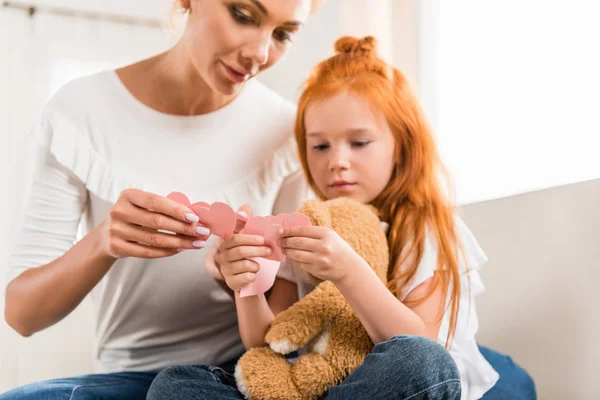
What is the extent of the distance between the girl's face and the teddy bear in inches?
5.7

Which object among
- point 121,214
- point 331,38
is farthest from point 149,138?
point 331,38

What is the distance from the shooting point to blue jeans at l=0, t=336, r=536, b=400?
96 centimetres

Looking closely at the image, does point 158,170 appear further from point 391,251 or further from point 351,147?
point 391,251

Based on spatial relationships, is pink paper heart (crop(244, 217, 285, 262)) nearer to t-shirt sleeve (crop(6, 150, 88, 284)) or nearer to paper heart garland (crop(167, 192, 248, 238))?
paper heart garland (crop(167, 192, 248, 238))

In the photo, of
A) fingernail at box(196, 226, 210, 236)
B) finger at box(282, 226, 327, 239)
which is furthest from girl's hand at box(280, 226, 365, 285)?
fingernail at box(196, 226, 210, 236)

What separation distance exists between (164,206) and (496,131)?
116 cm

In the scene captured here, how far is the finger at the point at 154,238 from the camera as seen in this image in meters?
1.01

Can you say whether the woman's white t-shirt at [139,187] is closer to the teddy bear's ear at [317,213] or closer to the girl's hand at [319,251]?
the teddy bear's ear at [317,213]

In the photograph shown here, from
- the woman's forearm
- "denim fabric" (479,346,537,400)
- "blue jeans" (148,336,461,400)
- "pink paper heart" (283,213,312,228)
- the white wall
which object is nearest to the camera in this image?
"blue jeans" (148,336,461,400)

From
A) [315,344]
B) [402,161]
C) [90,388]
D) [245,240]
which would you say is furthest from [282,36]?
[90,388]

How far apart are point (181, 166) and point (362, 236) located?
0.46 metres

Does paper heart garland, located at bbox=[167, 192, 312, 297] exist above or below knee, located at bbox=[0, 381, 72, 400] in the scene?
Answer: above

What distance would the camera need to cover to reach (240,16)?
4.00 feet

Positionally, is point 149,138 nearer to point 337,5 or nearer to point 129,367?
point 129,367
